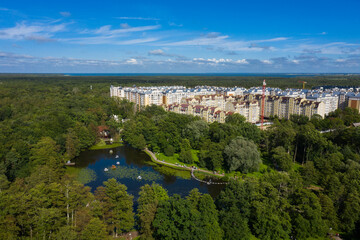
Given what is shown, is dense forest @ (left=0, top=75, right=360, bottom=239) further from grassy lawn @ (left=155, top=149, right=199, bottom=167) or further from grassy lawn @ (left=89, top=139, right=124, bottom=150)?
grassy lawn @ (left=89, top=139, right=124, bottom=150)

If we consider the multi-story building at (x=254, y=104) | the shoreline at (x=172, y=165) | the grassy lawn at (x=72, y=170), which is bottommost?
the grassy lawn at (x=72, y=170)

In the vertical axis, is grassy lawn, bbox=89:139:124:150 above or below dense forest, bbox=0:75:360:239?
below

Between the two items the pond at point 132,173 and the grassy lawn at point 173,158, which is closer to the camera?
the pond at point 132,173

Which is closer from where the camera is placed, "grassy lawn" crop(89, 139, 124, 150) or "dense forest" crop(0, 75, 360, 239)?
"dense forest" crop(0, 75, 360, 239)

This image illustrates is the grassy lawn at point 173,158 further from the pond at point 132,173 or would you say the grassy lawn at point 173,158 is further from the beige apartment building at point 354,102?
the beige apartment building at point 354,102

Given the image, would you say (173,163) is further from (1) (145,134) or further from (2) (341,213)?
(2) (341,213)

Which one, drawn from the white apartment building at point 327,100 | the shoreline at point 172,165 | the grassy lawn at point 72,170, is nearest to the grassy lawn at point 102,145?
the shoreline at point 172,165

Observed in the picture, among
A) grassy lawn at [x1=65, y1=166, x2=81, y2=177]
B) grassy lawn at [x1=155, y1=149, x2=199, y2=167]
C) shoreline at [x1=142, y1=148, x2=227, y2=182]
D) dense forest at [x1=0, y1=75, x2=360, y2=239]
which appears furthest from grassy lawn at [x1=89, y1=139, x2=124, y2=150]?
grassy lawn at [x1=155, y1=149, x2=199, y2=167]

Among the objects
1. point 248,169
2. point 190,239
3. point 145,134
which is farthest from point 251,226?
point 145,134
